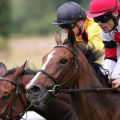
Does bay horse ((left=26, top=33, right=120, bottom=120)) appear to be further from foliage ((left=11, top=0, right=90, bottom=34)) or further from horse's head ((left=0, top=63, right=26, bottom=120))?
foliage ((left=11, top=0, right=90, bottom=34))

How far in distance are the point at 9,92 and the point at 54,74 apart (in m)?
1.40

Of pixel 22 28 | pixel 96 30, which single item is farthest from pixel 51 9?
pixel 96 30

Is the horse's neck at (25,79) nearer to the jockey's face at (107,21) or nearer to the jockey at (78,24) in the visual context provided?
the jockey at (78,24)

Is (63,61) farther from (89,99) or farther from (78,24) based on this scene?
(78,24)

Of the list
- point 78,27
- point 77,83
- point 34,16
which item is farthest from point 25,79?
point 34,16

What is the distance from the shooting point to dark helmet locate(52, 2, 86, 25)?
778 centimetres

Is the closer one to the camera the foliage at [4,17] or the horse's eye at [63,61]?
the horse's eye at [63,61]

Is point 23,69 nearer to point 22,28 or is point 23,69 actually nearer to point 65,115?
point 65,115

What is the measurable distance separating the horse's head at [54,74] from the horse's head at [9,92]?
117 cm

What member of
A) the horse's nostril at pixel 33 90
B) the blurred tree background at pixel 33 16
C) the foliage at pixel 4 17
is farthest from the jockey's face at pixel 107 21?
the blurred tree background at pixel 33 16

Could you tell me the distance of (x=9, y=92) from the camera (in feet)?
24.2

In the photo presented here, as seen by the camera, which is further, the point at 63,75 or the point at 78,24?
the point at 78,24

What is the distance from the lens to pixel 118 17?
6645 millimetres

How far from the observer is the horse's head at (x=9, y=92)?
730cm
